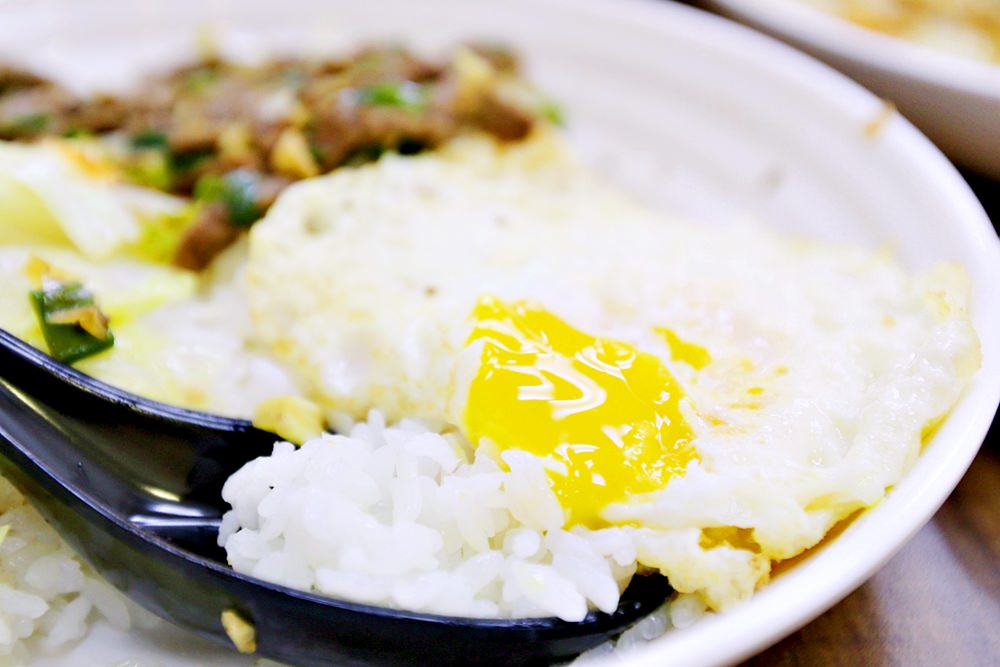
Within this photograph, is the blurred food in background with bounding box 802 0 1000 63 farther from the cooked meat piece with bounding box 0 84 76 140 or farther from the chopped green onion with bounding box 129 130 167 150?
the cooked meat piece with bounding box 0 84 76 140

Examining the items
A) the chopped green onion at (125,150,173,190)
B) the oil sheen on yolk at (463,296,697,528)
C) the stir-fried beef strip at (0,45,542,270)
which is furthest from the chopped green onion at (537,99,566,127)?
the oil sheen on yolk at (463,296,697,528)

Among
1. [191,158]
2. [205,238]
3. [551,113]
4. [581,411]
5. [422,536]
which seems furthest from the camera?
[551,113]

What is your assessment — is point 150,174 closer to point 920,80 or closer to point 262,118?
point 262,118

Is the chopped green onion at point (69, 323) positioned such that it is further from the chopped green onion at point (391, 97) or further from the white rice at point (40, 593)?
the chopped green onion at point (391, 97)

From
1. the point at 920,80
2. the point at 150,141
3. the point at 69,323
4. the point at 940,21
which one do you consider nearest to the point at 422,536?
the point at 69,323

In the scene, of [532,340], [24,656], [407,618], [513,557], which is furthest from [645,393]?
[24,656]
